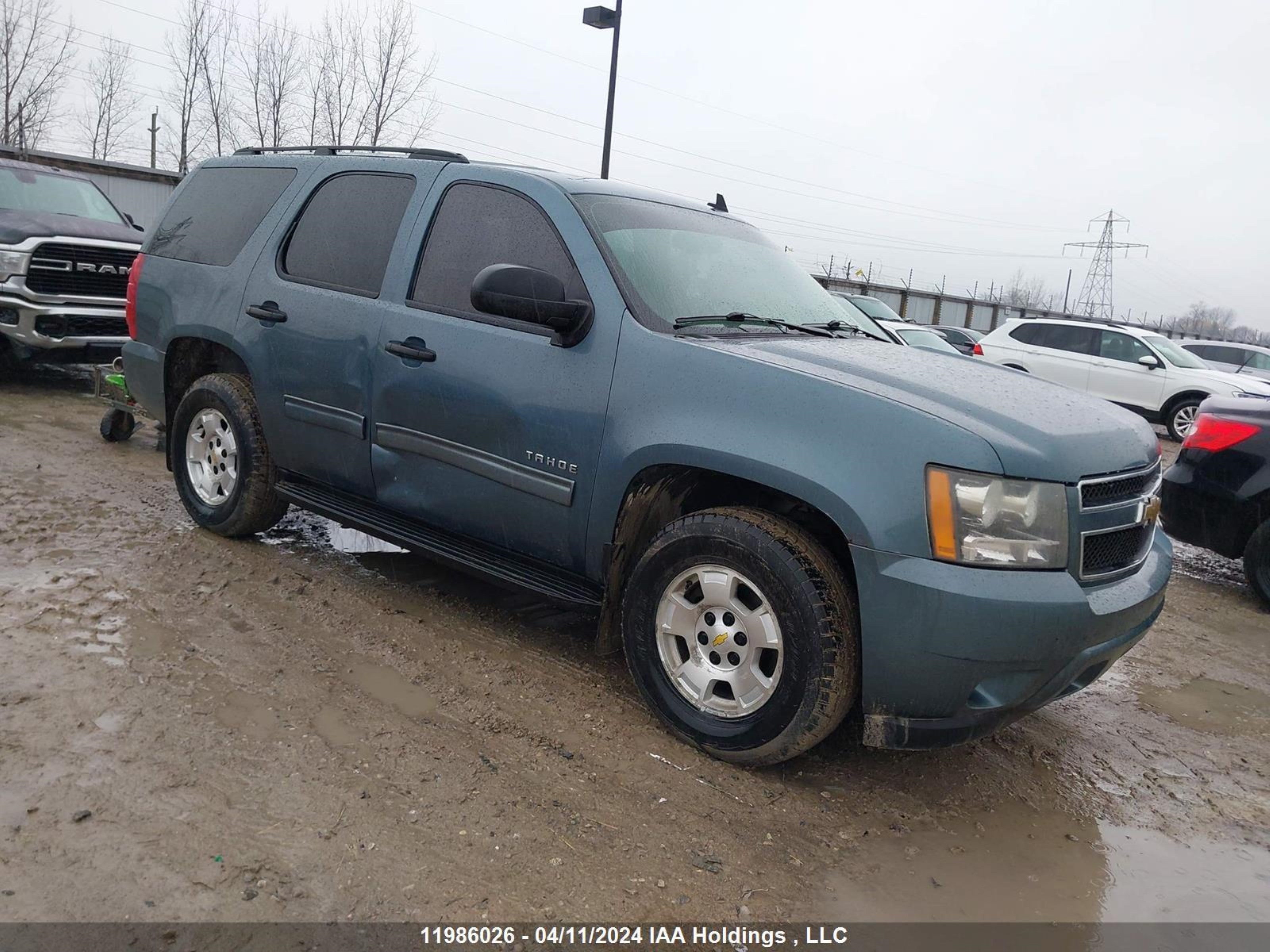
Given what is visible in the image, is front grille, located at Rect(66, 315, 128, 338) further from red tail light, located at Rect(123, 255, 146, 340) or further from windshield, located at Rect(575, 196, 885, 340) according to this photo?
windshield, located at Rect(575, 196, 885, 340)

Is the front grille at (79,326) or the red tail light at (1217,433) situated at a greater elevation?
the red tail light at (1217,433)

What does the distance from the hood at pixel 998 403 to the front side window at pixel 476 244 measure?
0.86 meters

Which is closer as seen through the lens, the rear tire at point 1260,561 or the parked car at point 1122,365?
the rear tire at point 1260,561

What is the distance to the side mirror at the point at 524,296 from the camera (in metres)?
3.23

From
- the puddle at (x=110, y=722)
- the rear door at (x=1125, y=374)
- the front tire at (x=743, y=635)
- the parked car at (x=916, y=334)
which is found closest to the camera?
the front tire at (x=743, y=635)

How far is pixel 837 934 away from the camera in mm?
2396

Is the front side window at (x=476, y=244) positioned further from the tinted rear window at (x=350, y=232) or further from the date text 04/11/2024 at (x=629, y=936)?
the date text 04/11/2024 at (x=629, y=936)

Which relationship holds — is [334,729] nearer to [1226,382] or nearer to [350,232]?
[350,232]

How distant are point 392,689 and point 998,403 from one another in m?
2.34

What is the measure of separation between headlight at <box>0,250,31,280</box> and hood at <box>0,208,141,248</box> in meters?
0.11

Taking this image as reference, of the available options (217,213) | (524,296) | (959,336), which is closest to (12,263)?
(217,213)

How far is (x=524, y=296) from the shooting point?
127 inches

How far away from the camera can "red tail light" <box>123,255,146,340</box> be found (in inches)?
202

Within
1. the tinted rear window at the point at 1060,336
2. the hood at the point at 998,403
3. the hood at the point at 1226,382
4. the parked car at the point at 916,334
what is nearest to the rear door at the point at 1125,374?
the tinted rear window at the point at 1060,336
